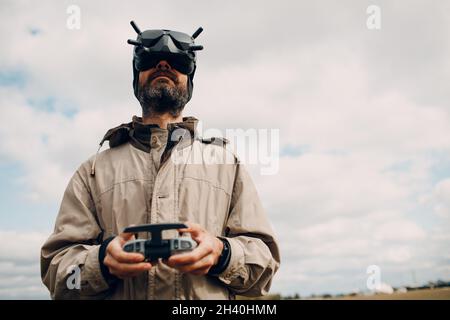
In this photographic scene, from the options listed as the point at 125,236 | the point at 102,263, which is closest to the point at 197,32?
the point at 125,236

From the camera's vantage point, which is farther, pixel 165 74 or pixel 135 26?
pixel 135 26

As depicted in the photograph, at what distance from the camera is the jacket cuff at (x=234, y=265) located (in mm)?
3285

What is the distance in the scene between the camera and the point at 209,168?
3.91 m

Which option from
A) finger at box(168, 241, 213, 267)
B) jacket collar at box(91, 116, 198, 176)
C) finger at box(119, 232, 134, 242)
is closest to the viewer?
finger at box(168, 241, 213, 267)

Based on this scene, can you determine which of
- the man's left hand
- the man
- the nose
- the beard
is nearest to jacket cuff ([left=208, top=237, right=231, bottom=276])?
the man

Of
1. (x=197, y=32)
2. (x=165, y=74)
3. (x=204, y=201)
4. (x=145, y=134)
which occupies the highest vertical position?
(x=197, y=32)

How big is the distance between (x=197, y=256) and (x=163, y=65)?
2.35 metres

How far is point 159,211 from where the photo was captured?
3480 mm

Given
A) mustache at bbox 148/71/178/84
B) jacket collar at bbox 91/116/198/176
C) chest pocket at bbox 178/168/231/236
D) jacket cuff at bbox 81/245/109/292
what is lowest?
jacket cuff at bbox 81/245/109/292

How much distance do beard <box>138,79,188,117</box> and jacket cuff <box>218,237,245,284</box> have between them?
1.69m

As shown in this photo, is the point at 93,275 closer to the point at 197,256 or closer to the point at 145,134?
the point at 197,256

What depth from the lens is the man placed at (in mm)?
3244

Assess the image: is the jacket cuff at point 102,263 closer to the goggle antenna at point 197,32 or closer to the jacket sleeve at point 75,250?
the jacket sleeve at point 75,250

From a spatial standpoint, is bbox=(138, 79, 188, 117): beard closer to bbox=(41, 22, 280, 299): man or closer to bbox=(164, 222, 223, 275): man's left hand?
bbox=(41, 22, 280, 299): man
